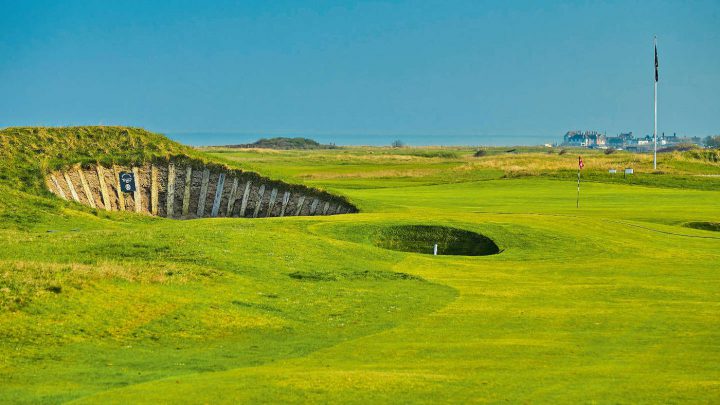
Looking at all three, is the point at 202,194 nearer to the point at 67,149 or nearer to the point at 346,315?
the point at 67,149

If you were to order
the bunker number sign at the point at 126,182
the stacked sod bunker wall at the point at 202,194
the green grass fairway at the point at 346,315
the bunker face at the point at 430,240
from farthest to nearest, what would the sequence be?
the bunker number sign at the point at 126,182 < the stacked sod bunker wall at the point at 202,194 < the bunker face at the point at 430,240 < the green grass fairway at the point at 346,315

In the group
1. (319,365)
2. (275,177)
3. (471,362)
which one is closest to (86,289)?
(319,365)

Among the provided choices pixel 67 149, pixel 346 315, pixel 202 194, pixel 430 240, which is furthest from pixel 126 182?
pixel 346 315

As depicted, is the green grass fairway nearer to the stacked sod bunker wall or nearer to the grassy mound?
the grassy mound

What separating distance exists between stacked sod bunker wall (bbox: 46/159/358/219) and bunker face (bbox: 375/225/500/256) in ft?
28.7

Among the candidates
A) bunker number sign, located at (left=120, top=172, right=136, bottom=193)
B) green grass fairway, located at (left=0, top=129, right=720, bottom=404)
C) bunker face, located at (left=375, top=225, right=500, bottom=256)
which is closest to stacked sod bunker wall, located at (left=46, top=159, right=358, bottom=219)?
bunker number sign, located at (left=120, top=172, right=136, bottom=193)

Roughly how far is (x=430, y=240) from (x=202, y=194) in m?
15.0

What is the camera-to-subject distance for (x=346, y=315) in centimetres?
1812

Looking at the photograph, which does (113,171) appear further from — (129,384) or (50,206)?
(129,384)

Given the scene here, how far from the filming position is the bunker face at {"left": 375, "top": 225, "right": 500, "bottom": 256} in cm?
3133

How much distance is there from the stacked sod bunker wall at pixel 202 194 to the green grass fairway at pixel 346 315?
8.20 metres

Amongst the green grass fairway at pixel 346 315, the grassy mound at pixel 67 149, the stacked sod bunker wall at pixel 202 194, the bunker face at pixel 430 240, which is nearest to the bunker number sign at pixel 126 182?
the stacked sod bunker wall at pixel 202 194

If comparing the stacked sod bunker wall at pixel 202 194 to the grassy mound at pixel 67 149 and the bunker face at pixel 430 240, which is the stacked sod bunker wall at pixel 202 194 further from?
the bunker face at pixel 430 240

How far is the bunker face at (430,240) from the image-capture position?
103 ft
